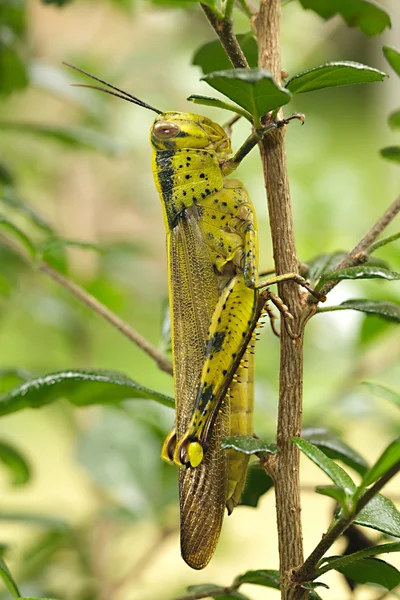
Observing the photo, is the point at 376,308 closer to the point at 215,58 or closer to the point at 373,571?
the point at 373,571

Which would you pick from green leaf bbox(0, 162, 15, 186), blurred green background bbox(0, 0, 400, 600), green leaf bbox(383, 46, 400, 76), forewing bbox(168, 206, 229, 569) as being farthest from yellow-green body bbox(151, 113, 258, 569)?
green leaf bbox(0, 162, 15, 186)

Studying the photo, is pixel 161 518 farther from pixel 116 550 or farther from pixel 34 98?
pixel 34 98

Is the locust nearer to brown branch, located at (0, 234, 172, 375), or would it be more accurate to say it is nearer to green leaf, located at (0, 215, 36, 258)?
brown branch, located at (0, 234, 172, 375)

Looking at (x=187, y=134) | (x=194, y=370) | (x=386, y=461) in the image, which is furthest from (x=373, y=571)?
(x=187, y=134)

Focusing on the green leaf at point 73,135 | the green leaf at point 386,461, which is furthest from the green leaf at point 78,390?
the green leaf at point 73,135

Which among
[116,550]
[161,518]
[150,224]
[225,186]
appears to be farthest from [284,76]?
[150,224]

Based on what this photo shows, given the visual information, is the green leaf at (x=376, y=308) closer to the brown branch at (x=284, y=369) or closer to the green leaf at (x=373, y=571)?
the brown branch at (x=284, y=369)

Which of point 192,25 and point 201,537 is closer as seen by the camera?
point 201,537
